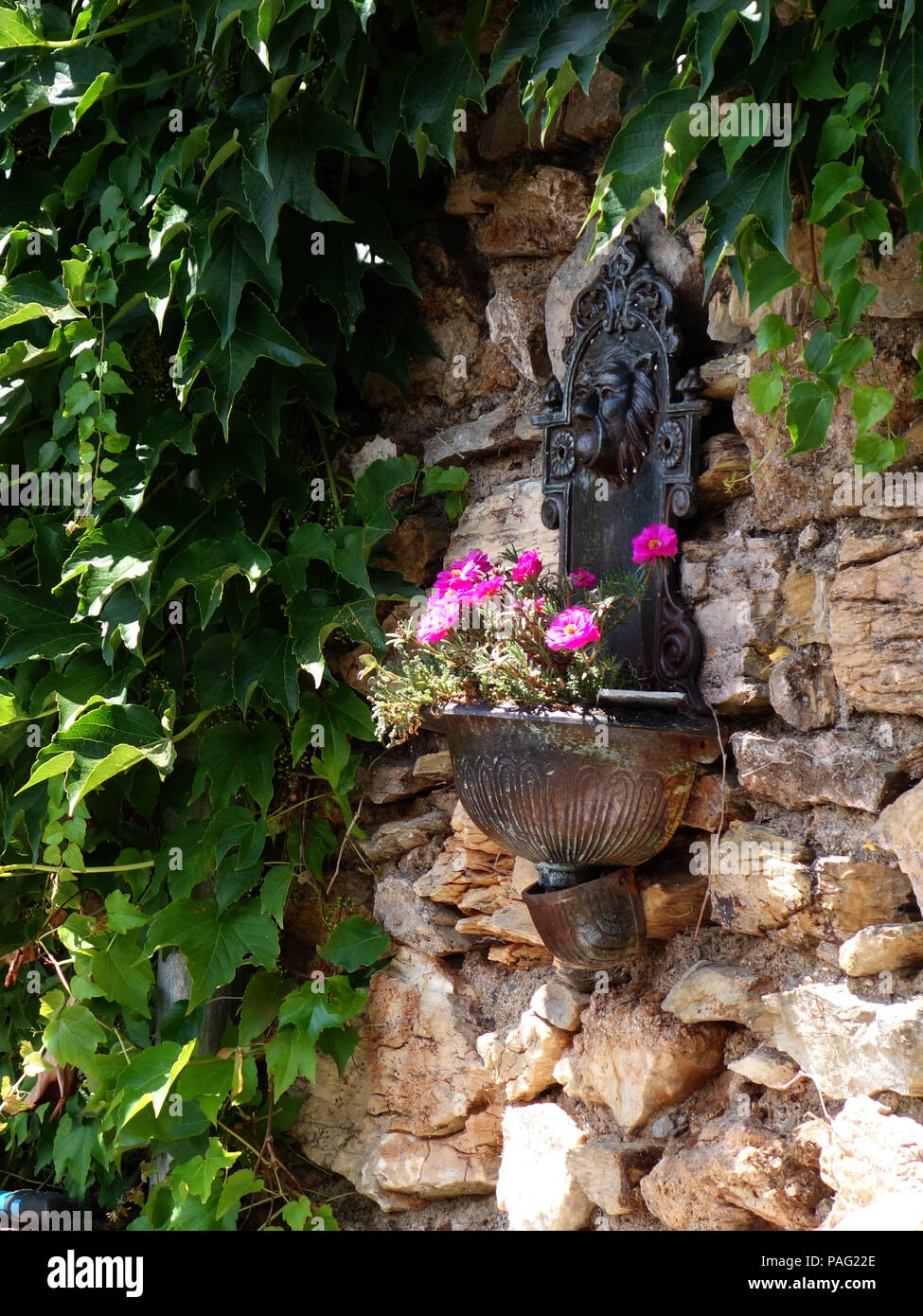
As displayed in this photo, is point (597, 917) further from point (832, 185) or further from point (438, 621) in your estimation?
point (832, 185)

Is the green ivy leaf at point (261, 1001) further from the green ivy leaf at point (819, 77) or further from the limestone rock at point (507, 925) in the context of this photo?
the green ivy leaf at point (819, 77)

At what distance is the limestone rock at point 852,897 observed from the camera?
131cm

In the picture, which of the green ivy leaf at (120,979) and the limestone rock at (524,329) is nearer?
the limestone rock at (524,329)

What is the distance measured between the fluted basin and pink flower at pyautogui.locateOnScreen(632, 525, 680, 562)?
0.59 ft

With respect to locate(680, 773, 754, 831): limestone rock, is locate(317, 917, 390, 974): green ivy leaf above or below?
below

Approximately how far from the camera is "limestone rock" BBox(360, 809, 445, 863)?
6.27 feet

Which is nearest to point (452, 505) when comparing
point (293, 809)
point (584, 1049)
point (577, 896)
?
point (293, 809)

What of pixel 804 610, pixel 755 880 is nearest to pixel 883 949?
pixel 755 880

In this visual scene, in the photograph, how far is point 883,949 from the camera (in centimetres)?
129

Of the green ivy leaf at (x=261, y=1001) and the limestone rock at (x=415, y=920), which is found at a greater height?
the limestone rock at (x=415, y=920)

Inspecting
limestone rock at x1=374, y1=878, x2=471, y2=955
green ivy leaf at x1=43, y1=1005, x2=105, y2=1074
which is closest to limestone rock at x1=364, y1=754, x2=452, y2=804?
limestone rock at x1=374, y1=878, x2=471, y2=955

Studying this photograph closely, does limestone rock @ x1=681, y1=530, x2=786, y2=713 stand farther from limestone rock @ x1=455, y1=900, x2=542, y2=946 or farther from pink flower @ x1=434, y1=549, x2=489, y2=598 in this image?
limestone rock @ x1=455, y1=900, x2=542, y2=946

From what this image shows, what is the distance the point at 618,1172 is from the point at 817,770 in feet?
1.89

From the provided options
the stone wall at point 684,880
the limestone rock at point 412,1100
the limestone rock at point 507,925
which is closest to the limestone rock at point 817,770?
the stone wall at point 684,880
